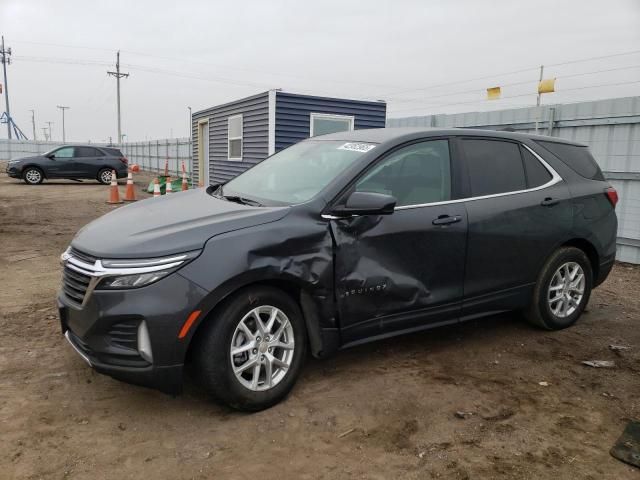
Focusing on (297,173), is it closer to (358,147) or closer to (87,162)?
(358,147)

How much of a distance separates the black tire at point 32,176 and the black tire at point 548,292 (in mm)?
19471

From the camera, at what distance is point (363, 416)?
3.05 metres

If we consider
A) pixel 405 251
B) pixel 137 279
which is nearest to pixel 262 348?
pixel 137 279

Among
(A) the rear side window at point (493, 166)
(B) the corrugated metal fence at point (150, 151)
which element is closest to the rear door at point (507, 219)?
(A) the rear side window at point (493, 166)

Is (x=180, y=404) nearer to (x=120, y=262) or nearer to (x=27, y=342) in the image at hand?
(x=120, y=262)

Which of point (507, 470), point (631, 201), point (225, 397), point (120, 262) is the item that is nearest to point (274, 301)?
point (225, 397)

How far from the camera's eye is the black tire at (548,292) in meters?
4.35

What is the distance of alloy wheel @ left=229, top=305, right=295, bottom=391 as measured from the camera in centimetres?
293

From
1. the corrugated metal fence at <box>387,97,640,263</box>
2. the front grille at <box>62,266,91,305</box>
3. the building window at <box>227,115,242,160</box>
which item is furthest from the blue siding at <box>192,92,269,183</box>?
the front grille at <box>62,266,91,305</box>

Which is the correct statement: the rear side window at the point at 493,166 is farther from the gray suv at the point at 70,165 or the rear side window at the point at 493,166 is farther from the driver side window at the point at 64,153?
the driver side window at the point at 64,153

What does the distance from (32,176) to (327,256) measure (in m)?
19.5

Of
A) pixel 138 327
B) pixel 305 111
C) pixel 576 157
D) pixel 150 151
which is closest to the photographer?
pixel 138 327

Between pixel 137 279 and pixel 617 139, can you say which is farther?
pixel 617 139

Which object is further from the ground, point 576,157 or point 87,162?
point 576,157
